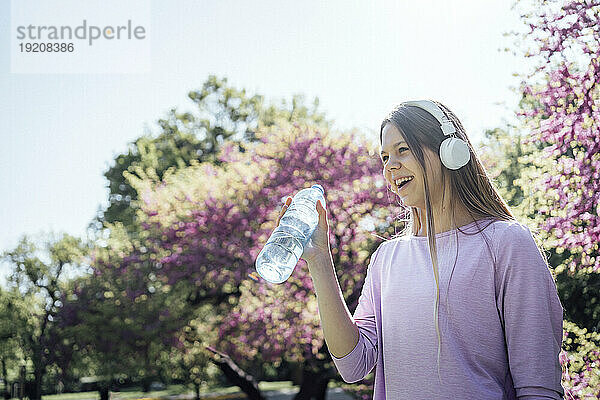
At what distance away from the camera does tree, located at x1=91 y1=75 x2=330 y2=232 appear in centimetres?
1590

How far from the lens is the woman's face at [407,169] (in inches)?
54.7

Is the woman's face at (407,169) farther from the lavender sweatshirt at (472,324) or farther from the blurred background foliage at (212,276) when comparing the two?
the blurred background foliage at (212,276)

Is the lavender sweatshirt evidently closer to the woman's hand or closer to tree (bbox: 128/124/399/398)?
the woman's hand

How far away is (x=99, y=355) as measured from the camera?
28.0 ft

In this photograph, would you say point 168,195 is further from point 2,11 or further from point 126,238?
point 2,11

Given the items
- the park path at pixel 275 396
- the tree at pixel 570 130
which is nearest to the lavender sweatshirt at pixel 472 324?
the tree at pixel 570 130

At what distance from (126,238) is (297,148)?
384cm

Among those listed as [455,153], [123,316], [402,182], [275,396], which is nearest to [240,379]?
[123,316]

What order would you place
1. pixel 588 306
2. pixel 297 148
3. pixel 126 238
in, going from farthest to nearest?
pixel 126 238, pixel 297 148, pixel 588 306

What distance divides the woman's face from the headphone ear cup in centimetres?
4

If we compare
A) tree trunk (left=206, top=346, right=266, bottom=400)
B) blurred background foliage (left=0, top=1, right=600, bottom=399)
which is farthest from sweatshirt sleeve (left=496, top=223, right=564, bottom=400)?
tree trunk (left=206, top=346, right=266, bottom=400)

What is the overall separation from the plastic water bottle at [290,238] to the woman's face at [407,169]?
0.20m

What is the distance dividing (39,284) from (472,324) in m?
9.28

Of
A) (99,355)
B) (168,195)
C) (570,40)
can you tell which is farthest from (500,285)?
(99,355)
